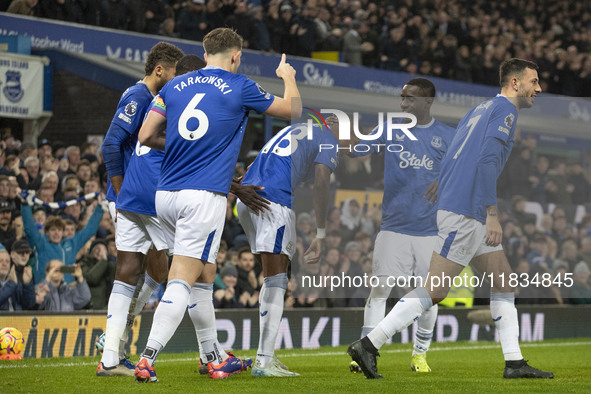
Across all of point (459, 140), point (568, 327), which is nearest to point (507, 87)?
point (459, 140)

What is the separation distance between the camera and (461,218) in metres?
7.10

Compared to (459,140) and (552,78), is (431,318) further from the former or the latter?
(552,78)

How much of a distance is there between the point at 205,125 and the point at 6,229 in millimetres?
4918

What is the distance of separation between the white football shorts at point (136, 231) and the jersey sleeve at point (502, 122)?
7.99 feet

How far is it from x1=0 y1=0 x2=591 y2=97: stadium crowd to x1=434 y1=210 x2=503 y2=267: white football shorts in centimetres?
987

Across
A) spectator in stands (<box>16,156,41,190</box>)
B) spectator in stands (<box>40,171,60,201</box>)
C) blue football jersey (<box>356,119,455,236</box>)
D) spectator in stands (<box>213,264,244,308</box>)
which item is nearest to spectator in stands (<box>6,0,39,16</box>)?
spectator in stands (<box>16,156,41,190</box>)

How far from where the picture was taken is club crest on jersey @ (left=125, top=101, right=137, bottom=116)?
7.03 meters

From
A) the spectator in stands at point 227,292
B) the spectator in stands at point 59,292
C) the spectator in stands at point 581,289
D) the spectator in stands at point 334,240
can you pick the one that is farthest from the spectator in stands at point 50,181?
the spectator in stands at point 581,289

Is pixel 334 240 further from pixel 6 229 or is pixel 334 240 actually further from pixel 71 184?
pixel 6 229

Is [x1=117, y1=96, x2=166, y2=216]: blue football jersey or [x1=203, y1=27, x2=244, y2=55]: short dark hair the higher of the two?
[x1=203, y1=27, x2=244, y2=55]: short dark hair

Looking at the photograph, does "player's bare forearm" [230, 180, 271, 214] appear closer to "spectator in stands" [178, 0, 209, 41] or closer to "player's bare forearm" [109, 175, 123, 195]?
"player's bare forearm" [109, 175, 123, 195]

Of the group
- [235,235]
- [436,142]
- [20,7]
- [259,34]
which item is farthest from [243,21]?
[436,142]

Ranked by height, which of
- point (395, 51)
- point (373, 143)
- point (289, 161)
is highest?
point (395, 51)

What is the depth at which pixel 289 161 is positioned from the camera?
753 cm
